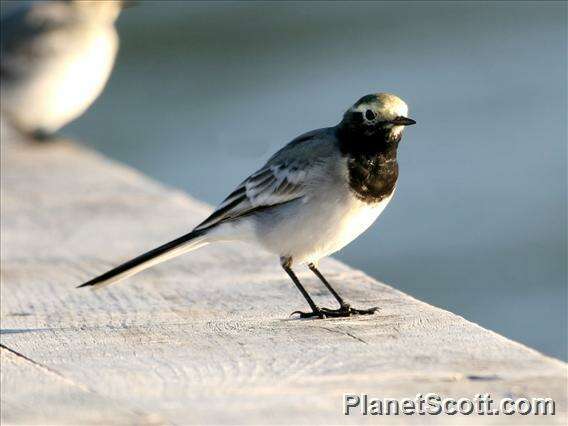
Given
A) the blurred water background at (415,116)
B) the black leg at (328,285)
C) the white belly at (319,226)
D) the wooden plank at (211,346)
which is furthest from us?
the blurred water background at (415,116)

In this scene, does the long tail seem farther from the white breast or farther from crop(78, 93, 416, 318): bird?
the white breast

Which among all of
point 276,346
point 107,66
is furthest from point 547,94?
point 276,346

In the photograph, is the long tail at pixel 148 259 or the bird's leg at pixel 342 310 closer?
the bird's leg at pixel 342 310

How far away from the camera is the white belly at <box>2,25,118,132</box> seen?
39.8 ft

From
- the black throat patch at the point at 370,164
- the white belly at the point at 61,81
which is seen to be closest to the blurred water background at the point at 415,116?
the white belly at the point at 61,81

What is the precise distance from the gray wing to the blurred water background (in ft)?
19.3

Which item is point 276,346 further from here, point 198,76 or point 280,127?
point 198,76

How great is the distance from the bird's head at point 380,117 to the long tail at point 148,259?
0.90 m

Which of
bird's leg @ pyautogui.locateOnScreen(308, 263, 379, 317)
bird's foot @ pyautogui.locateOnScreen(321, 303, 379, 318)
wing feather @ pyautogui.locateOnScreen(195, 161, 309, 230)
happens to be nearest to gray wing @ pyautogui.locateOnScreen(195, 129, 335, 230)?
wing feather @ pyautogui.locateOnScreen(195, 161, 309, 230)

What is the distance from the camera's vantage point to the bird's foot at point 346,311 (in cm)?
535

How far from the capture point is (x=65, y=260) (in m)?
6.68

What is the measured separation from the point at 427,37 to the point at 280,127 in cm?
546

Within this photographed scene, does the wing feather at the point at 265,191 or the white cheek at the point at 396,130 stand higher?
the white cheek at the point at 396,130

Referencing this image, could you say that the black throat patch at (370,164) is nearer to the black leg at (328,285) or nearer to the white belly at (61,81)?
the black leg at (328,285)
